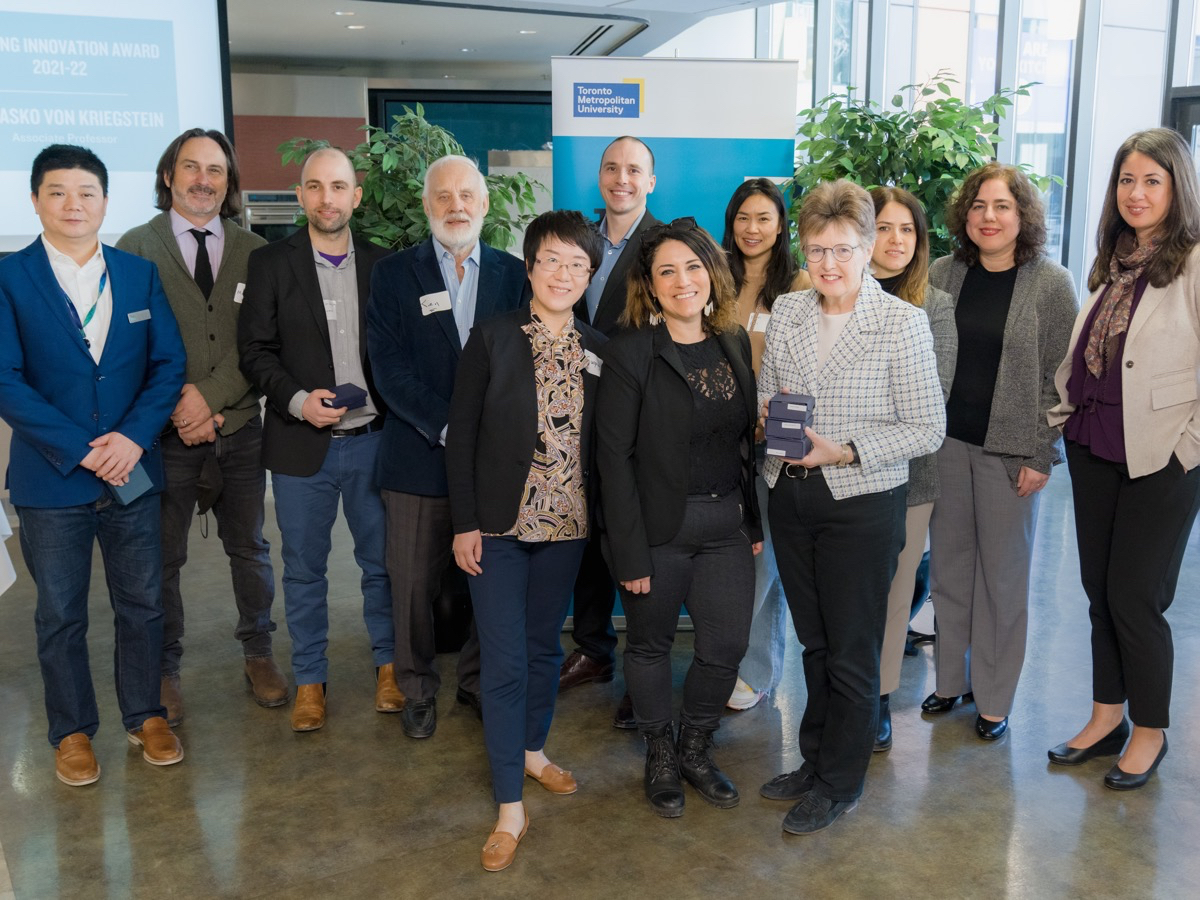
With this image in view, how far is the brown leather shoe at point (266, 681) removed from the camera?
379 cm

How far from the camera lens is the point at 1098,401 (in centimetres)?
306

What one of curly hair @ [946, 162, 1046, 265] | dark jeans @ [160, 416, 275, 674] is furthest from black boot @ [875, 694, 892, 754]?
dark jeans @ [160, 416, 275, 674]

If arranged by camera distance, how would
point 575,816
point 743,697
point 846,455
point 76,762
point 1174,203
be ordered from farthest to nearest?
point 743,697 < point 76,762 < point 575,816 < point 1174,203 < point 846,455

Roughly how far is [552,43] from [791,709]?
9765 mm

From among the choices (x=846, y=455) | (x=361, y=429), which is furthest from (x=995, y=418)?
(x=361, y=429)

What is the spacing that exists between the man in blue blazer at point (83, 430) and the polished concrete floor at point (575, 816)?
0.91 ft

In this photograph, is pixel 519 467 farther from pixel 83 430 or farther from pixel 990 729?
pixel 990 729

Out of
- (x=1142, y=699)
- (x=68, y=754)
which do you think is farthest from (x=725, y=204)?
(x=68, y=754)

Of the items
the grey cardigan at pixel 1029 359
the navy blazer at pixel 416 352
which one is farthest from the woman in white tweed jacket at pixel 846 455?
the navy blazer at pixel 416 352

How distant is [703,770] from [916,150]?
264cm

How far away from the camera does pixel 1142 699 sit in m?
3.12

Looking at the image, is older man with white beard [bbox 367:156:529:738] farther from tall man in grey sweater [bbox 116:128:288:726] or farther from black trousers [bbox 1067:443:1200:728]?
black trousers [bbox 1067:443:1200:728]

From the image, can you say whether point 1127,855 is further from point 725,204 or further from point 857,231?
point 725,204

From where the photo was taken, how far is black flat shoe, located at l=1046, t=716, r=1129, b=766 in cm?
327
